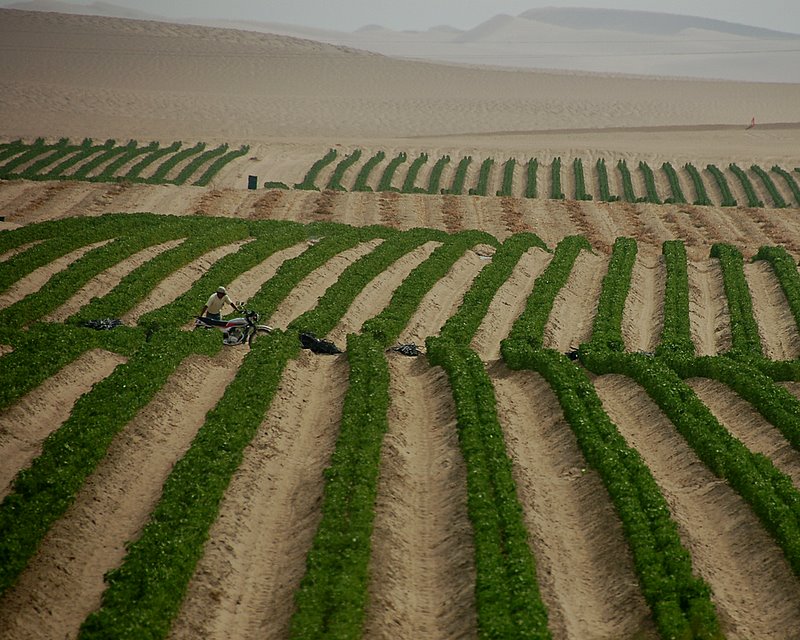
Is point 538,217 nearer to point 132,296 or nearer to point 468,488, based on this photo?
point 132,296

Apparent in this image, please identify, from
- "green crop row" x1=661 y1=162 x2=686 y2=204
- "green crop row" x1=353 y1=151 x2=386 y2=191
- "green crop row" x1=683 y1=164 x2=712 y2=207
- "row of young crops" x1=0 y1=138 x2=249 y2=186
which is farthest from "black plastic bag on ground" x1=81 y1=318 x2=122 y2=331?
"green crop row" x1=683 y1=164 x2=712 y2=207

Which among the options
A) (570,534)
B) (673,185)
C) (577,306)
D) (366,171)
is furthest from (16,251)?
(673,185)

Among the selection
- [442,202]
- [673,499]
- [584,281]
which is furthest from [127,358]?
[442,202]

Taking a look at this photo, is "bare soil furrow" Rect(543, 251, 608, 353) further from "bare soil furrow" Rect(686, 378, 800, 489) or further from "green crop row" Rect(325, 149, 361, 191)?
"green crop row" Rect(325, 149, 361, 191)

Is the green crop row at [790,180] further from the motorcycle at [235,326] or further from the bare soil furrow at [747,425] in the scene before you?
the motorcycle at [235,326]

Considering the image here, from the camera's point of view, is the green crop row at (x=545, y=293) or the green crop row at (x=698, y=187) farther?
the green crop row at (x=698, y=187)

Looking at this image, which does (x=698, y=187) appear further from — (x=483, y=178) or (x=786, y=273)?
(x=786, y=273)

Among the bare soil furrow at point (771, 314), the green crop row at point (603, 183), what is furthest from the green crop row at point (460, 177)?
the bare soil furrow at point (771, 314)
